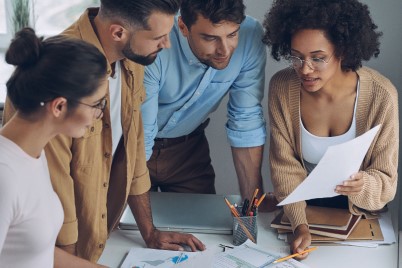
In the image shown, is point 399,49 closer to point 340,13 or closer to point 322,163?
point 340,13

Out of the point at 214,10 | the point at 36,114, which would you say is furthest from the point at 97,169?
the point at 214,10

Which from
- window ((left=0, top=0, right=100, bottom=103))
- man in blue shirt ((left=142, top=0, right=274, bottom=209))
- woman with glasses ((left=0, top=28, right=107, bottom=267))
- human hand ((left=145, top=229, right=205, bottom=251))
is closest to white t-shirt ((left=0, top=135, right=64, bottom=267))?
woman with glasses ((left=0, top=28, right=107, bottom=267))

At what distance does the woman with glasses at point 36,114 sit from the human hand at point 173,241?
51 centimetres

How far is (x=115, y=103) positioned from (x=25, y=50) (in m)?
0.54

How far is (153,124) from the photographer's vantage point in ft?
6.94

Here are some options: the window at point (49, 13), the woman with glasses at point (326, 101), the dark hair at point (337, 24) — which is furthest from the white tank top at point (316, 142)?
the window at point (49, 13)

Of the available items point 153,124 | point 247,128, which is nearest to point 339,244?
point 247,128

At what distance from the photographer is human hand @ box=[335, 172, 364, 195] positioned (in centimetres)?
193

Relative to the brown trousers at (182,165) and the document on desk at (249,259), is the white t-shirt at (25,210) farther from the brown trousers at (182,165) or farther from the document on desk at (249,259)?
the brown trousers at (182,165)

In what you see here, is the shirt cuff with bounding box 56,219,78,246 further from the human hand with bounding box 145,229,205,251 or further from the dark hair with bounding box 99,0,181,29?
the dark hair with bounding box 99,0,181,29

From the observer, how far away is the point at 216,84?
7.32ft

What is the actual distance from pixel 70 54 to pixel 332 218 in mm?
1010

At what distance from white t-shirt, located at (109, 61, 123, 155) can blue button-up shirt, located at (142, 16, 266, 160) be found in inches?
8.8

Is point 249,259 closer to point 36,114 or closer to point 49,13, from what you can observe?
point 36,114
